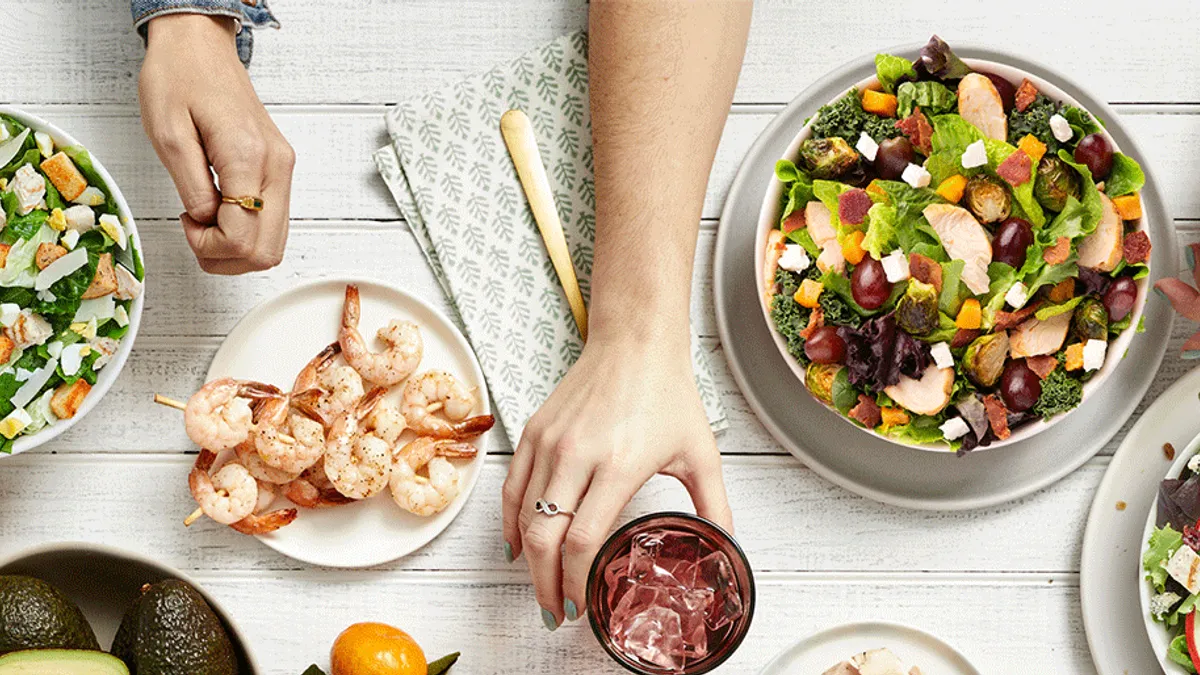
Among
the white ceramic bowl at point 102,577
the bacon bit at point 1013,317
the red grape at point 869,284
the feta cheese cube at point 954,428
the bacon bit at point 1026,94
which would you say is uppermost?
the bacon bit at point 1026,94

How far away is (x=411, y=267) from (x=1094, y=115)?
0.80 meters

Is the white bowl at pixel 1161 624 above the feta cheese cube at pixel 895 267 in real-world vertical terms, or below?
below

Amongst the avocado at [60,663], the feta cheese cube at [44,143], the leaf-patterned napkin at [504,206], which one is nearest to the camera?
the avocado at [60,663]

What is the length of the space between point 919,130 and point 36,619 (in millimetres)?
979

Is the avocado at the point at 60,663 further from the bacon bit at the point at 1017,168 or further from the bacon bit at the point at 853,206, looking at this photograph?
the bacon bit at the point at 1017,168

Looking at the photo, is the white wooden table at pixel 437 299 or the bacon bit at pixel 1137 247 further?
the white wooden table at pixel 437 299

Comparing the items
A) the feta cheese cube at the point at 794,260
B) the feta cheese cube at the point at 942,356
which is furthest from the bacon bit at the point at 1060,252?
the feta cheese cube at the point at 794,260

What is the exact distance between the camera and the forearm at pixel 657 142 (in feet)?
3.59

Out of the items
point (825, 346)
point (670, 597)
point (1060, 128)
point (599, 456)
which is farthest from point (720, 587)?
point (1060, 128)

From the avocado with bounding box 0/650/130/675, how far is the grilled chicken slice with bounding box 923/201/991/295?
0.90m

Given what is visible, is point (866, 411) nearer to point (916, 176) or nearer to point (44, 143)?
point (916, 176)

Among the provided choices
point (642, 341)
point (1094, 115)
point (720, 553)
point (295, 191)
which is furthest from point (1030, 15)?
point (295, 191)

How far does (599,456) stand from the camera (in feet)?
3.27

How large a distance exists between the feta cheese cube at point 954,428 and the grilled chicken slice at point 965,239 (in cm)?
13
